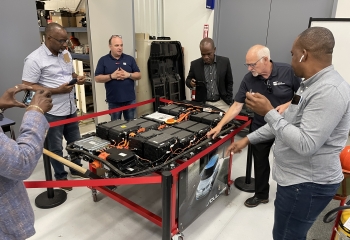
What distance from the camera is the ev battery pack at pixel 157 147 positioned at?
181cm

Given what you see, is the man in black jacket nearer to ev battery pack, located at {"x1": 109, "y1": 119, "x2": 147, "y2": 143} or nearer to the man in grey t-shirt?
ev battery pack, located at {"x1": 109, "y1": 119, "x2": 147, "y2": 143}

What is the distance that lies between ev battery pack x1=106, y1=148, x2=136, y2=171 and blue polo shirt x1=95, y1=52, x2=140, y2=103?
1599 mm

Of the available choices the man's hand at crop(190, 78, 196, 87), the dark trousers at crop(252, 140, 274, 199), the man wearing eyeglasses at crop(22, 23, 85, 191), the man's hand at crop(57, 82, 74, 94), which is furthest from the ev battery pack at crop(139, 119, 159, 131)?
the man's hand at crop(190, 78, 196, 87)

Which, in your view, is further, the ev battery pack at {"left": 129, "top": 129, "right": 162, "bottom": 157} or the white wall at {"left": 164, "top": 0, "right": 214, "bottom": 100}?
the white wall at {"left": 164, "top": 0, "right": 214, "bottom": 100}

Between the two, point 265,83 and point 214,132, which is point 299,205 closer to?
point 214,132

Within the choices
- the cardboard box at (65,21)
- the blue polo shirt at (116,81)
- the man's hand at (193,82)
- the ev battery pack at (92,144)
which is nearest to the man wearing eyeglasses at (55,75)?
the ev battery pack at (92,144)

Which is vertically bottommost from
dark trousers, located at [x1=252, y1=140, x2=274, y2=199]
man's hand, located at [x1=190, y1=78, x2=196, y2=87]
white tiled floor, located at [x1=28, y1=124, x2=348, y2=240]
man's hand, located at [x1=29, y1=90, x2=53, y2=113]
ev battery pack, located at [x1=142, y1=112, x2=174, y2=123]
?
white tiled floor, located at [x1=28, y1=124, x2=348, y2=240]

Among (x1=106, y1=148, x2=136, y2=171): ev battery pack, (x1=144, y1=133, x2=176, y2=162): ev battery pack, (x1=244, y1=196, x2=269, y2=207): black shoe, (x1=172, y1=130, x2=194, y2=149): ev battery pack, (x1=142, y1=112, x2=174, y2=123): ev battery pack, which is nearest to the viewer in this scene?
(x1=106, y1=148, x2=136, y2=171): ev battery pack

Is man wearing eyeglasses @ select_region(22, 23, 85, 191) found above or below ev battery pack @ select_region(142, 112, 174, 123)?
above

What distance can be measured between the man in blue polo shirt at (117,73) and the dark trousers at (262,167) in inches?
68.9

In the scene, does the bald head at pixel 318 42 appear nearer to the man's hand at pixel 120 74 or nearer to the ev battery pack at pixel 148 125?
the ev battery pack at pixel 148 125

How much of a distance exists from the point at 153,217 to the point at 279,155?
3.61 feet

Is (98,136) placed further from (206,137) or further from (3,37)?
(3,37)

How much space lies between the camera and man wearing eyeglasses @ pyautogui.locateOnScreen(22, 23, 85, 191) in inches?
93.2
